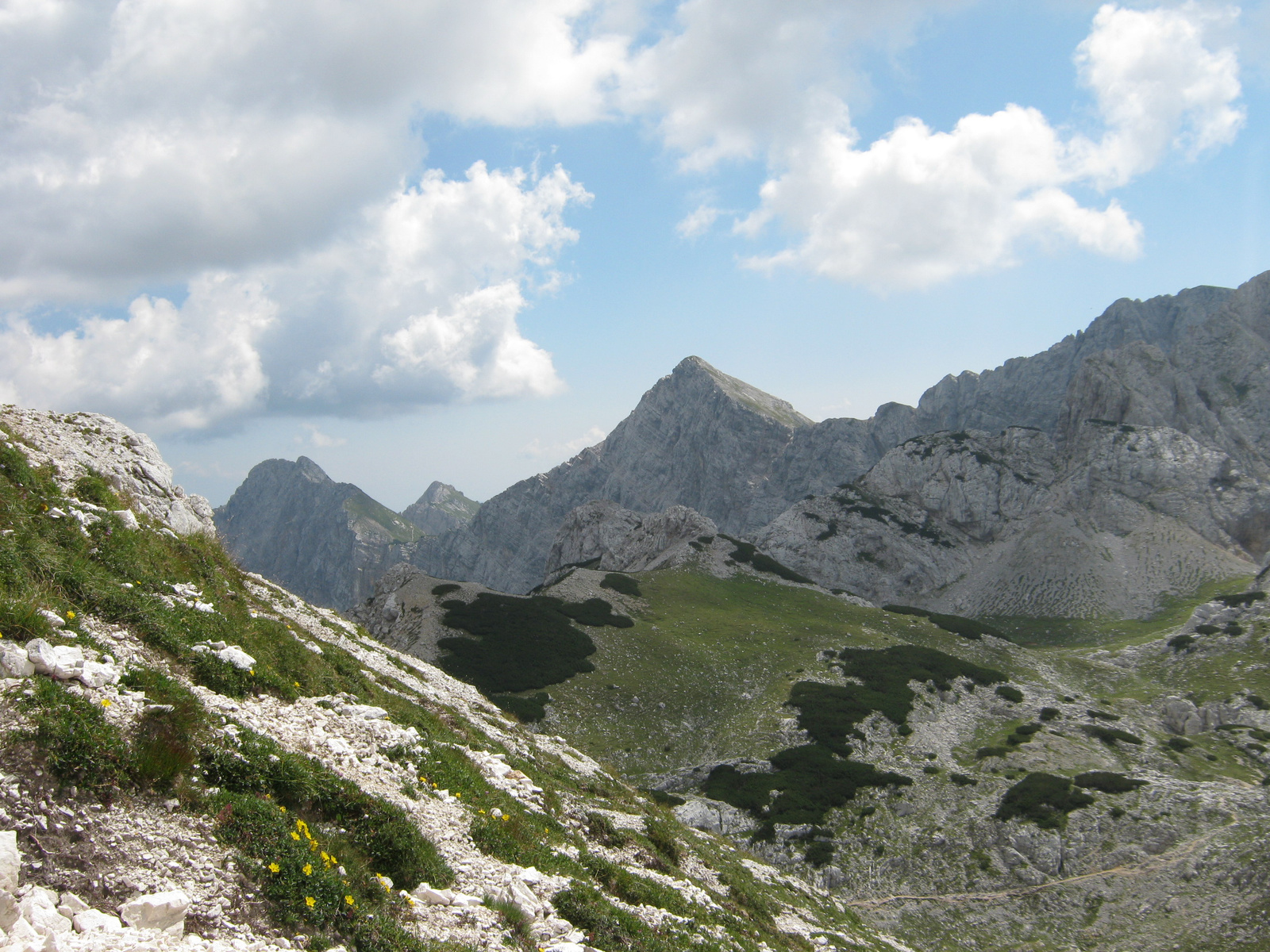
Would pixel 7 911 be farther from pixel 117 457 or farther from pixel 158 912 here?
pixel 117 457

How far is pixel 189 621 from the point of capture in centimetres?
1432

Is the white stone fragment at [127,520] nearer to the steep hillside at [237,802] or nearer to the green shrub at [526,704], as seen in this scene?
the steep hillside at [237,802]

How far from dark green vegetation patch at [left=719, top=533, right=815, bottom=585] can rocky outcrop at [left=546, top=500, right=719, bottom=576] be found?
24.0ft

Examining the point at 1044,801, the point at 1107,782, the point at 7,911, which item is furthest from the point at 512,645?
the point at 7,911

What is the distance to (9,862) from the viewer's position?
6.86 metres

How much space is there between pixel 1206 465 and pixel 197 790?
556ft

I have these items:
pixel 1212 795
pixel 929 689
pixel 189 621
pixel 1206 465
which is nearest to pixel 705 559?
pixel 929 689

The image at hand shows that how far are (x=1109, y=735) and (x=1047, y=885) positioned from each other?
73.0 feet

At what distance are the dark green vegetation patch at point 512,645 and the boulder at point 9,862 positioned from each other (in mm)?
51342

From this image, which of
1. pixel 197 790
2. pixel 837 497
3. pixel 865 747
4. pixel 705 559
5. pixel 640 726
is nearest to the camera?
pixel 197 790

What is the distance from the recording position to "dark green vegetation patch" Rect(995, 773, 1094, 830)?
3859cm

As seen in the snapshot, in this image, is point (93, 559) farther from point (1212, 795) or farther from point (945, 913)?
point (1212, 795)

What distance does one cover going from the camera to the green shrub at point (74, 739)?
26.8 feet

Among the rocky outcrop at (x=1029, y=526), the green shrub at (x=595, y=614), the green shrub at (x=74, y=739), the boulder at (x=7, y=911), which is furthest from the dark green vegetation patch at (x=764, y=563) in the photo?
the boulder at (x=7, y=911)
